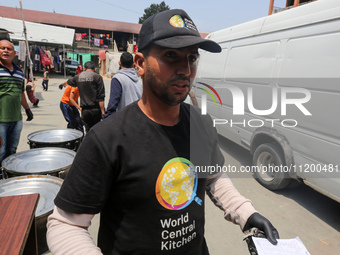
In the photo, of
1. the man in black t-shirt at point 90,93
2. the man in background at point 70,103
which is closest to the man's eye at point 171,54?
the man in black t-shirt at point 90,93

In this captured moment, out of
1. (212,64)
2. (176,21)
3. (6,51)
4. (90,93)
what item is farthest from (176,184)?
(212,64)

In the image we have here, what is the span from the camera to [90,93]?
442cm

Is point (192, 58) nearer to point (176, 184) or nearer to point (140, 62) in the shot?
point (140, 62)

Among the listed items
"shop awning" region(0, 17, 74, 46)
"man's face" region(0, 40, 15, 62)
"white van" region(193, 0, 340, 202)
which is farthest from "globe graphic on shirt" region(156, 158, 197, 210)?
"shop awning" region(0, 17, 74, 46)

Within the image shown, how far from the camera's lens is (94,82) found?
4.44 m

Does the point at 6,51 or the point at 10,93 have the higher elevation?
the point at 6,51

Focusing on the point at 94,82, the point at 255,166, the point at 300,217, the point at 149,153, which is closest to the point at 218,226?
the point at 300,217

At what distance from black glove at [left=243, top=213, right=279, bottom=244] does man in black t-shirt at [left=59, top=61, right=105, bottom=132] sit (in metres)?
3.90

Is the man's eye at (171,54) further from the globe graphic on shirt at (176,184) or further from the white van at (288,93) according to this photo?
the white van at (288,93)

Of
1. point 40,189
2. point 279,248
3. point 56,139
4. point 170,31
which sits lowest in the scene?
point 40,189

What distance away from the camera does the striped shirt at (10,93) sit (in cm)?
326

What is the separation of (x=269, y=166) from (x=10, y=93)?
425 cm

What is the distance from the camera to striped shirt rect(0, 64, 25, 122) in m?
3.26

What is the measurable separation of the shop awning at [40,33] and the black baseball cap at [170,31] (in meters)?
21.0
